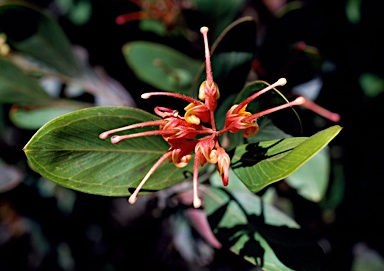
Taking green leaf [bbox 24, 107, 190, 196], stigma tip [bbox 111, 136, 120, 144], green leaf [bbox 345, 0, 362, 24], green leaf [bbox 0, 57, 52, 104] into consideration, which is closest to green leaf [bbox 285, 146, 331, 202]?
green leaf [bbox 345, 0, 362, 24]

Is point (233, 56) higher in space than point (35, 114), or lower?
higher

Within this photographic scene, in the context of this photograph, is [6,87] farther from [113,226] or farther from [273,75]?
[113,226]

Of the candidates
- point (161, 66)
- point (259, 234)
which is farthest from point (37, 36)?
point (259, 234)

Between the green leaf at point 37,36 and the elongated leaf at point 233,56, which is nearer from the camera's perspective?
the elongated leaf at point 233,56

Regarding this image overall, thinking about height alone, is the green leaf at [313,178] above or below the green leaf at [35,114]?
above

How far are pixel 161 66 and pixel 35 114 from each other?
359 millimetres

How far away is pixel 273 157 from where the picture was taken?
69cm

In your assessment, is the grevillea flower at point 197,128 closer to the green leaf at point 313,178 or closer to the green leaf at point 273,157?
the green leaf at point 273,157

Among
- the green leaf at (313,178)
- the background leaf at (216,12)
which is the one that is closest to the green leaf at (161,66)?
the background leaf at (216,12)

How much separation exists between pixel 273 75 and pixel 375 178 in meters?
0.50

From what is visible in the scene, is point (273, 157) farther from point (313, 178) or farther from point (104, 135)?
point (313, 178)

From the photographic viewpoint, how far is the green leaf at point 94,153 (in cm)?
70

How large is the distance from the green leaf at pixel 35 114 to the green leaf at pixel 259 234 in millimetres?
480

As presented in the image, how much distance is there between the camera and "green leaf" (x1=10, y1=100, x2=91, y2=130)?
1.16 m
